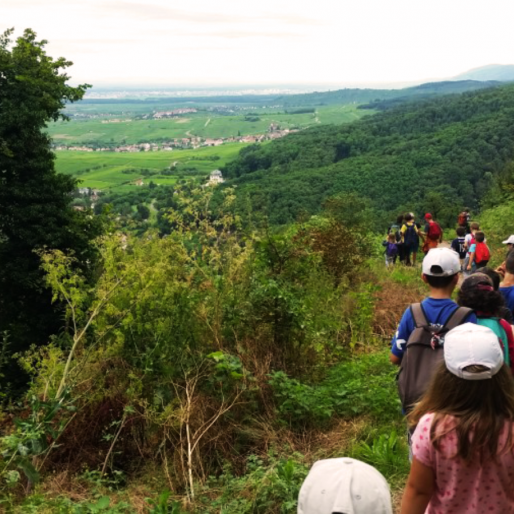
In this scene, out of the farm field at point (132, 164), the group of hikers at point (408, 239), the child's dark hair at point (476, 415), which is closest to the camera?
the child's dark hair at point (476, 415)

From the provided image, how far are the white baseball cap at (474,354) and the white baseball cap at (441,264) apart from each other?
3.44 feet

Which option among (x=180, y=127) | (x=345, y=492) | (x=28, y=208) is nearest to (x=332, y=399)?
(x=345, y=492)

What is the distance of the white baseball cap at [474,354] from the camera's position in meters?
1.74

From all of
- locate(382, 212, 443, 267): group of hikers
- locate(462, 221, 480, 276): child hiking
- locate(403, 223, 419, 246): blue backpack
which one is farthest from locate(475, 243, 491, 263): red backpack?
locate(403, 223, 419, 246): blue backpack

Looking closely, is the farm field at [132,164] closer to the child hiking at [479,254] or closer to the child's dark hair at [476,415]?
the child hiking at [479,254]

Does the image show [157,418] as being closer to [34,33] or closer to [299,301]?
[299,301]

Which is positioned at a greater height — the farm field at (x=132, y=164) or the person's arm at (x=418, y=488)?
the person's arm at (x=418, y=488)

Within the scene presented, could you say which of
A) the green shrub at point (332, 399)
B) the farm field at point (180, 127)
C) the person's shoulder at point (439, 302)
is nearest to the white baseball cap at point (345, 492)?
the person's shoulder at point (439, 302)

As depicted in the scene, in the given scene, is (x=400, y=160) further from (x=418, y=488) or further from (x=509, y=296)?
(x=418, y=488)

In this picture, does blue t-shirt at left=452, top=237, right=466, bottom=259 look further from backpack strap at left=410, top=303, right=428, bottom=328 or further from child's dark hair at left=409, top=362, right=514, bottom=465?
child's dark hair at left=409, top=362, right=514, bottom=465

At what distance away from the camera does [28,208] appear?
46.9 ft

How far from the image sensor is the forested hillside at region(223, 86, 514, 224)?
4534 centimetres

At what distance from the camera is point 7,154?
1359cm

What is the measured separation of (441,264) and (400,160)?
193ft
